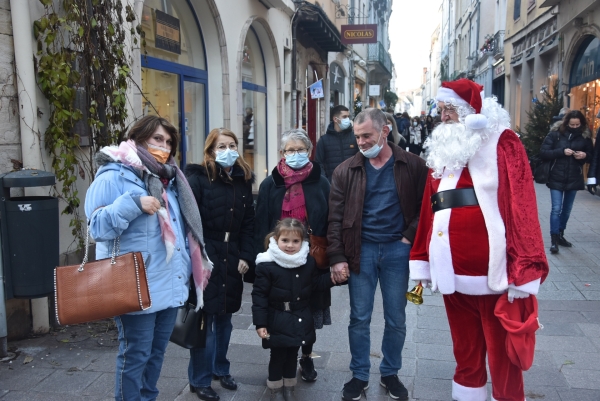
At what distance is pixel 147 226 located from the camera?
2.93 metres

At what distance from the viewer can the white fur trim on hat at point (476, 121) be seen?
2939mm

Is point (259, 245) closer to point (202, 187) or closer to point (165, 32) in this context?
point (202, 187)

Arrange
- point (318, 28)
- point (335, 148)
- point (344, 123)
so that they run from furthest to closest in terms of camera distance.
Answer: point (318, 28) → point (335, 148) → point (344, 123)

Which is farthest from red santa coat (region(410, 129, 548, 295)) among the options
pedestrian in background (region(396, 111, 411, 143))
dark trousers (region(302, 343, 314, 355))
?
pedestrian in background (region(396, 111, 411, 143))

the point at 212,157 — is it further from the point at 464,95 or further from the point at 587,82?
the point at 587,82

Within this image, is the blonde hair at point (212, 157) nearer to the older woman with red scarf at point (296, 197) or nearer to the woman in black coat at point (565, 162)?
the older woman with red scarf at point (296, 197)

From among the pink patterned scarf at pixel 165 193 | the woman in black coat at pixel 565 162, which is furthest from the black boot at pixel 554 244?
the pink patterned scarf at pixel 165 193

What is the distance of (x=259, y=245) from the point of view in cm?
394

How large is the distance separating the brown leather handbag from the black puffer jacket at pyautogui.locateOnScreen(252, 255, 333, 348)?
87 cm

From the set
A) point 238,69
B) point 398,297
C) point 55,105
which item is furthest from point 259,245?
point 238,69

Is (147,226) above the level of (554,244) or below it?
above

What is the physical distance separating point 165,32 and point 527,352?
6621 millimetres

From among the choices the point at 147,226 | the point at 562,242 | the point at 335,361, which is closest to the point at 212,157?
the point at 147,226

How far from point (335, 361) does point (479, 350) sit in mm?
1388
